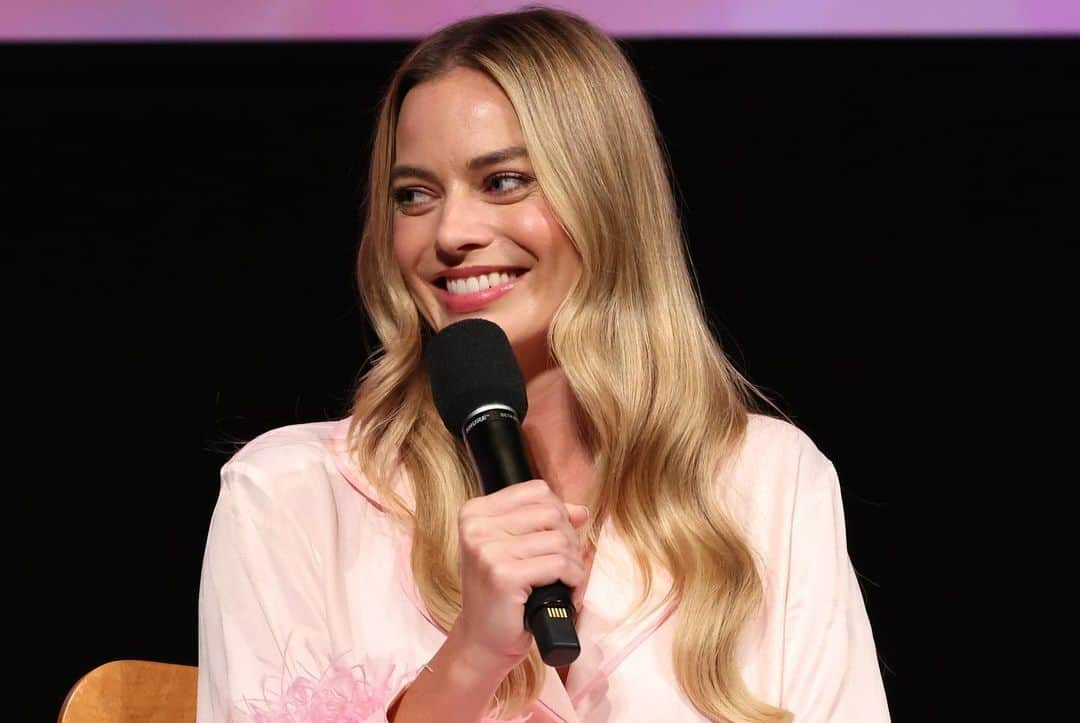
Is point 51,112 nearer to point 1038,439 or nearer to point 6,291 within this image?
point 6,291

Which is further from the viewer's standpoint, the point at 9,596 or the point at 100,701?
the point at 9,596

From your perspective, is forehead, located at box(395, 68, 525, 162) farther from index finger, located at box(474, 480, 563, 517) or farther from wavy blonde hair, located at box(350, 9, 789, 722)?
index finger, located at box(474, 480, 563, 517)

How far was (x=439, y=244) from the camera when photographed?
5.88 ft

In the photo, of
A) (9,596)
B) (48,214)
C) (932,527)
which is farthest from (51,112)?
(932,527)

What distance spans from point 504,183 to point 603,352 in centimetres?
25

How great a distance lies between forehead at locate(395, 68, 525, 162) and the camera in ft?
5.98

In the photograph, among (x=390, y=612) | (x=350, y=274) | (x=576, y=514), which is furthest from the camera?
(x=350, y=274)

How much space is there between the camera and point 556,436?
1.96 meters

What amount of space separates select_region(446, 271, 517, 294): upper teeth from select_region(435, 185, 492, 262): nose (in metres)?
0.03

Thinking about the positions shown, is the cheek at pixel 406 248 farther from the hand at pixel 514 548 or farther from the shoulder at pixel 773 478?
the hand at pixel 514 548

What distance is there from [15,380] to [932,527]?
5.48 feet

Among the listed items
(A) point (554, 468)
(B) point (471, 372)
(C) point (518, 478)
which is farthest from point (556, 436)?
(C) point (518, 478)

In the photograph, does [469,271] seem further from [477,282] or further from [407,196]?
[407,196]

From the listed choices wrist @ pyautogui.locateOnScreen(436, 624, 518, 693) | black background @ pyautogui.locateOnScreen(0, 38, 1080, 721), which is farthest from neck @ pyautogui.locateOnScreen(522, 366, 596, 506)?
black background @ pyautogui.locateOnScreen(0, 38, 1080, 721)
